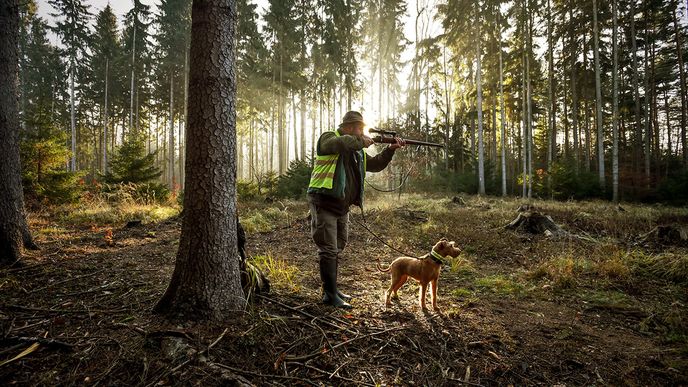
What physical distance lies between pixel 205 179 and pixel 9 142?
4.85 m

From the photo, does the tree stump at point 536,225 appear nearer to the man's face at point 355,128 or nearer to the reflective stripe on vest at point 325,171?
the man's face at point 355,128

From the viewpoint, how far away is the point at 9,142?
15.9 ft

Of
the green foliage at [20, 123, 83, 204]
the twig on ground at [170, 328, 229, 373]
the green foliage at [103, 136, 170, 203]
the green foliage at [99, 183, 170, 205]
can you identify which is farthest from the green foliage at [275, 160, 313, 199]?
the twig on ground at [170, 328, 229, 373]

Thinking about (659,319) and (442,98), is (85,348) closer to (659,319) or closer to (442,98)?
(659,319)

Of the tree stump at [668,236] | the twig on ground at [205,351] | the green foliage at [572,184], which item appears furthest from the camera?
the green foliage at [572,184]

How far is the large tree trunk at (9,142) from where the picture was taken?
446 cm

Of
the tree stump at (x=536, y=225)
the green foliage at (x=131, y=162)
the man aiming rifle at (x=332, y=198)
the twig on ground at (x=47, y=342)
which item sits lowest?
the twig on ground at (x=47, y=342)

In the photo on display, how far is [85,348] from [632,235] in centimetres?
1115

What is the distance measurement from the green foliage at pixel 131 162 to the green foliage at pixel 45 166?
67.8 inches

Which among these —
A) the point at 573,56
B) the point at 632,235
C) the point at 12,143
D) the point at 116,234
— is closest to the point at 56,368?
the point at 12,143

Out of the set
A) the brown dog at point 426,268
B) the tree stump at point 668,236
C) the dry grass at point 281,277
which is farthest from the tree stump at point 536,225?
the dry grass at point 281,277

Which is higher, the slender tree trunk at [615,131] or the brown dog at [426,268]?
the slender tree trunk at [615,131]

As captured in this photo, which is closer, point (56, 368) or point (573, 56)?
point (56, 368)

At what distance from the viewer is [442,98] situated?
26859mm
